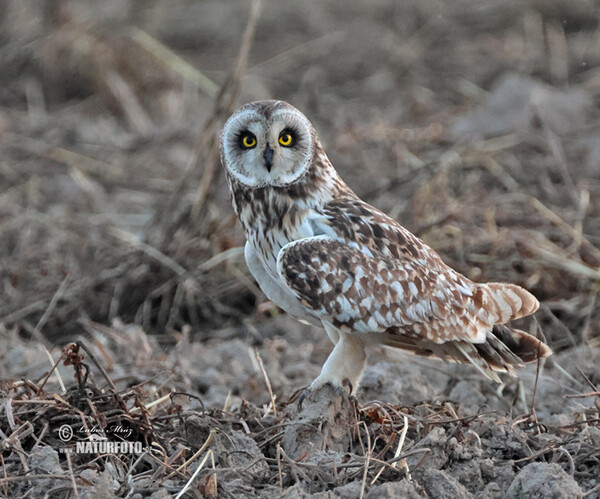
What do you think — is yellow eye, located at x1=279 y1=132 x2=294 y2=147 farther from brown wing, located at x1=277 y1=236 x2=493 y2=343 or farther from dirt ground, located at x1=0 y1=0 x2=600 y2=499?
dirt ground, located at x1=0 y1=0 x2=600 y2=499

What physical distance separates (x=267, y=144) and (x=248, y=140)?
0.12 m

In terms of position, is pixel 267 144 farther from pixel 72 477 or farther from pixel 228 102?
pixel 228 102

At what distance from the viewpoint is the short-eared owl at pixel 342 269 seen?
413 centimetres

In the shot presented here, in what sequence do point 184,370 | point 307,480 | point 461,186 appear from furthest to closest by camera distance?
1. point 461,186
2. point 184,370
3. point 307,480

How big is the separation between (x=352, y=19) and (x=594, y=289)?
8989mm

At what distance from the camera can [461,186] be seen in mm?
8117

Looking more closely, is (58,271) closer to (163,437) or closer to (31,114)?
(163,437)

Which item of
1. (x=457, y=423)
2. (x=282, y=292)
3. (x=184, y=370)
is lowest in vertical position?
(x=184, y=370)

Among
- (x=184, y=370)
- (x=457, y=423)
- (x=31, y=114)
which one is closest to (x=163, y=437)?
(x=457, y=423)

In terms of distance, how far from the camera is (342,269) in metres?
4.16

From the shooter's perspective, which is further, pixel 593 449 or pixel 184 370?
pixel 184 370

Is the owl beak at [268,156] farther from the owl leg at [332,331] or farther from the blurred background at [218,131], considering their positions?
the blurred background at [218,131]

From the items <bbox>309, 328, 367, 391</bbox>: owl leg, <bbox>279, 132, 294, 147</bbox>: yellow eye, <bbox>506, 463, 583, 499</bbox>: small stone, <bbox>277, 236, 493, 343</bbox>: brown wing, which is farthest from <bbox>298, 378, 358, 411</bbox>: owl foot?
<bbox>279, 132, 294, 147</bbox>: yellow eye

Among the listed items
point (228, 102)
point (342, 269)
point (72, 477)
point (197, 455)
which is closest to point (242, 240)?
point (228, 102)
